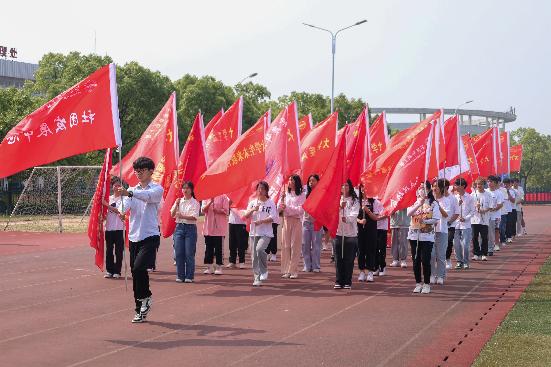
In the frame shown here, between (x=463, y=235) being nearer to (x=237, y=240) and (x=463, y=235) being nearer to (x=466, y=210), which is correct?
(x=466, y=210)

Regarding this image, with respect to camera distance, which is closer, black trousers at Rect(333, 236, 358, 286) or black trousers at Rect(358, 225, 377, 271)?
black trousers at Rect(333, 236, 358, 286)

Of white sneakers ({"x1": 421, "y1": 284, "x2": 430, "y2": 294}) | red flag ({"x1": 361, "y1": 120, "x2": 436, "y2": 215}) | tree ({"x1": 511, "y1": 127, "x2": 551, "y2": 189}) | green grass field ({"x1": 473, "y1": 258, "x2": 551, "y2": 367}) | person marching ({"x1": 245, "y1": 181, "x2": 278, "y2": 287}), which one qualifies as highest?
tree ({"x1": 511, "y1": 127, "x2": 551, "y2": 189})

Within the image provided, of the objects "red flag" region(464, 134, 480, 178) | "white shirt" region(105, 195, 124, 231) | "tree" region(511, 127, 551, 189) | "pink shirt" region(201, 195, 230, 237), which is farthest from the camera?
"tree" region(511, 127, 551, 189)

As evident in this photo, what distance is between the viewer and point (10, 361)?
8266 mm

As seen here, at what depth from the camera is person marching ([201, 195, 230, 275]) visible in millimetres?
16047

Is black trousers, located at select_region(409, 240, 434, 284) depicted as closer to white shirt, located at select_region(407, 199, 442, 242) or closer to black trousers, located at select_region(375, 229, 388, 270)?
white shirt, located at select_region(407, 199, 442, 242)

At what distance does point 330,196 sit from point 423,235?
153 cm

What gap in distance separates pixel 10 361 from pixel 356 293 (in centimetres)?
636

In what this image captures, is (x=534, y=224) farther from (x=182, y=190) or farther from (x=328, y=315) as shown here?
(x=328, y=315)

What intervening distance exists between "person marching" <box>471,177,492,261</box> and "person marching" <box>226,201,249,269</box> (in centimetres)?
495

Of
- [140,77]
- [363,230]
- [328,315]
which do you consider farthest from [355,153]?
[140,77]

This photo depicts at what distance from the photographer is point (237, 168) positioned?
14672 mm

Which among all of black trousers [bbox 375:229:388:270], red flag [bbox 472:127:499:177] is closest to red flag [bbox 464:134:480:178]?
red flag [bbox 472:127:499:177]

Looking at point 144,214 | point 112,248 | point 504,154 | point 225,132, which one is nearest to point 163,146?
point 112,248
